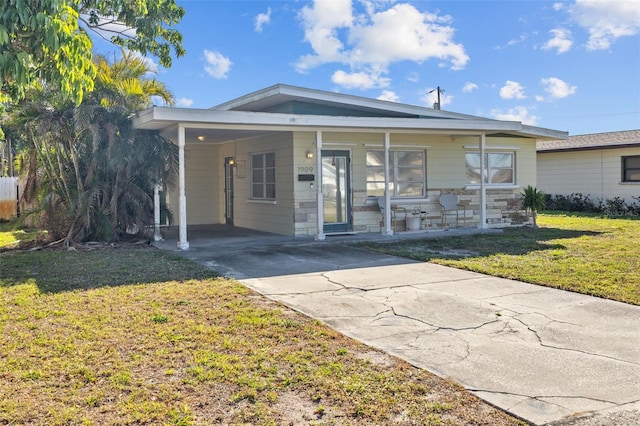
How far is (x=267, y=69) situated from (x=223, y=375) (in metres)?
18.7

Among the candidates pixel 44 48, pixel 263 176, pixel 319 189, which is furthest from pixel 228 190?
pixel 44 48

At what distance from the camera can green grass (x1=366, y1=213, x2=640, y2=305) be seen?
706cm

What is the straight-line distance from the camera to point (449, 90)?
36.5m

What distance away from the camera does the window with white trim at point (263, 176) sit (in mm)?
13445

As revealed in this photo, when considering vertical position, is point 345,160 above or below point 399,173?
above

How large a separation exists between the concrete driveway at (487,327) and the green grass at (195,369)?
331mm

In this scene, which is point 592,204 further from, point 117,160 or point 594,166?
point 117,160

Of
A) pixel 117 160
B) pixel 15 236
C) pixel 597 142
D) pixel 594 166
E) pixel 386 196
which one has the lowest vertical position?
pixel 15 236

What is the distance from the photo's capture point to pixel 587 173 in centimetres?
2100

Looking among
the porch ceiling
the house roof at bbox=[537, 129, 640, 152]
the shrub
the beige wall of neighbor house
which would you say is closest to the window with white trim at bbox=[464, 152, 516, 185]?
the house roof at bbox=[537, 129, 640, 152]

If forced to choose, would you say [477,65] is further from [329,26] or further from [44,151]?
[44,151]

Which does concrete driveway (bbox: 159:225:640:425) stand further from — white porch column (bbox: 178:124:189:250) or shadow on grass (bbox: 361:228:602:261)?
white porch column (bbox: 178:124:189:250)

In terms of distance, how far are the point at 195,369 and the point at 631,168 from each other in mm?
20671

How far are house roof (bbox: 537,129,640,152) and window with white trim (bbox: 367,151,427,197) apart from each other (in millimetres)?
7995
